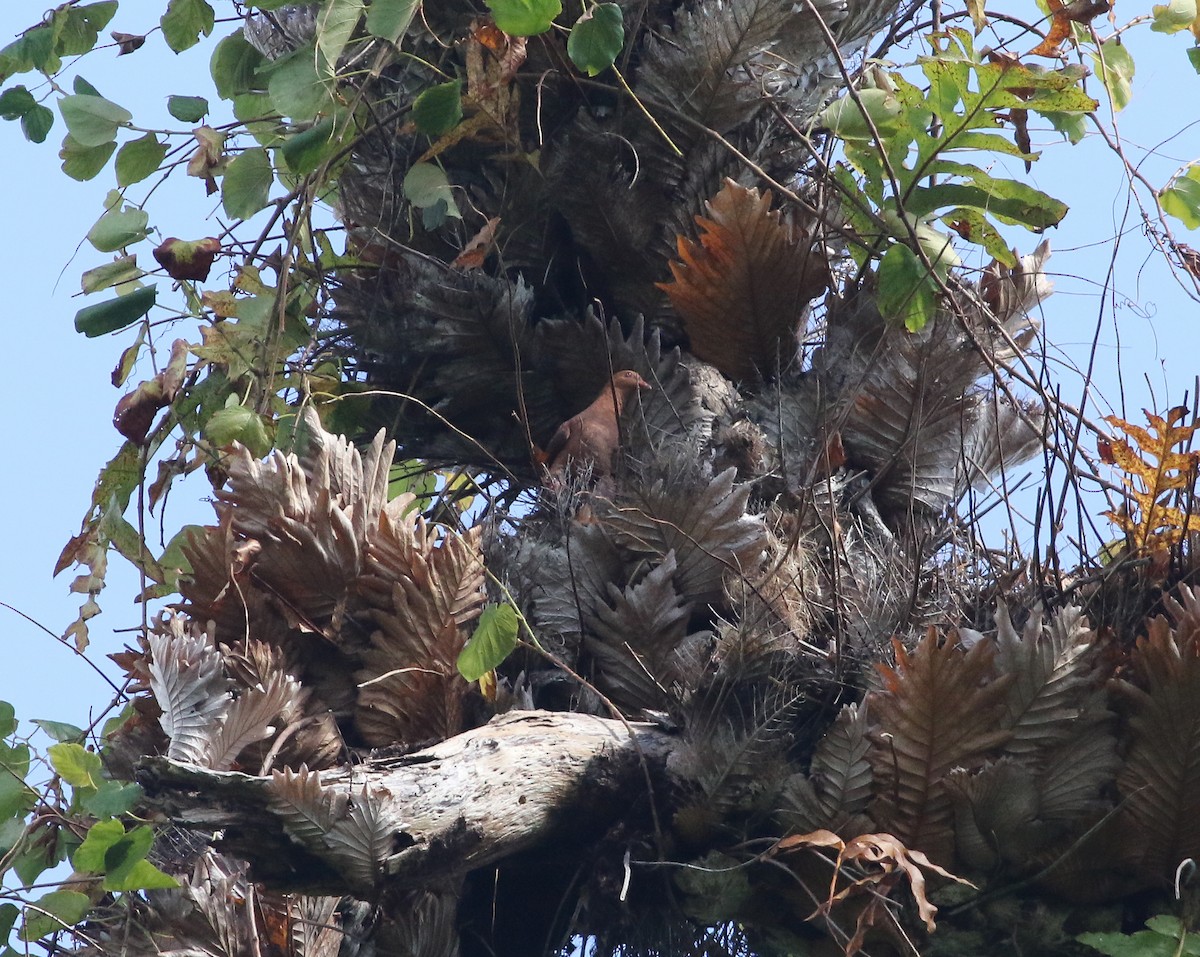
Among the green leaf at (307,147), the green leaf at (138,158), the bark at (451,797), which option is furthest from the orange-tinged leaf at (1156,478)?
the green leaf at (138,158)

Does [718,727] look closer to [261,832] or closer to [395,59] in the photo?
[261,832]

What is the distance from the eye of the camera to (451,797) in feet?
5.11

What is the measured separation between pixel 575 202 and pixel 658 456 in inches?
21.7

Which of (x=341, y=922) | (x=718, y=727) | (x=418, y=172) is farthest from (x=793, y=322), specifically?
(x=341, y=922)

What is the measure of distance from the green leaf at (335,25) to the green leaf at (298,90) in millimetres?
44

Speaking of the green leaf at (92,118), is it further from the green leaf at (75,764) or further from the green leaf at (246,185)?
the green leaf at (75,764)

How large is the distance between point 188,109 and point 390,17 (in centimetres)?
68

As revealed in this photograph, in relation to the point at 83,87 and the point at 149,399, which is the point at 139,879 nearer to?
the point at 149,399

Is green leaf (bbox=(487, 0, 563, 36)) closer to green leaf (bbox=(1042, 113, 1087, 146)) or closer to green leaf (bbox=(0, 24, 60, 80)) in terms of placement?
green leaf (bbox=(1042, 113, 1087, 146))

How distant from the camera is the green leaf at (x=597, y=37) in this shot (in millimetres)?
1905

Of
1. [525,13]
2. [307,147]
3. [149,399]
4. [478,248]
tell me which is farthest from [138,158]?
[525,13]

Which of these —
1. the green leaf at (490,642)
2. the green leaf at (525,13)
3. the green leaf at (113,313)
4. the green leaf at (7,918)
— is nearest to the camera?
the green leaf at (490,642)

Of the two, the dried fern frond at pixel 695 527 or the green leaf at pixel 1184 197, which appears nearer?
the dried fern frond at pixel 695 527

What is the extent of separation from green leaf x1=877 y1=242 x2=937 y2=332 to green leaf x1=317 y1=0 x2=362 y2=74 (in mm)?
889
